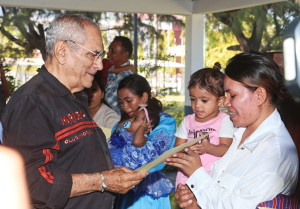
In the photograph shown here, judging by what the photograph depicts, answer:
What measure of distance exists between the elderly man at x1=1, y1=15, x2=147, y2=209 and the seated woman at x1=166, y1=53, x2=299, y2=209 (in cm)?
35

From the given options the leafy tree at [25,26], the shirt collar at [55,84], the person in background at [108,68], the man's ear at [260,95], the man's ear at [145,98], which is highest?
the leafy tree at [25,26]

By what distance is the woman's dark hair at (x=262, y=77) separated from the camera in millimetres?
2164

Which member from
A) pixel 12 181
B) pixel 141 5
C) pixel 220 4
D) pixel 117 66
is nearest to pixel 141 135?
pixel 12 181

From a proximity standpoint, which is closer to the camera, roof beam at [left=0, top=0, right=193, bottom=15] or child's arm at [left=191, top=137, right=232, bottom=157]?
child's arm at [left=191, top=137, right=232, bottom=157]

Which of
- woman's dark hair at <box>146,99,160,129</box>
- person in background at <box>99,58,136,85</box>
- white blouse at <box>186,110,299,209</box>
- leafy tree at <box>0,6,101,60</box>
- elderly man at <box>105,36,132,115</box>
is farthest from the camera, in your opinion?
leafy tree at <box>0,6,101,60</box>

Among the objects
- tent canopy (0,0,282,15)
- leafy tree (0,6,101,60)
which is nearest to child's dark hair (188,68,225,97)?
tent canopy (0,0,282,15)

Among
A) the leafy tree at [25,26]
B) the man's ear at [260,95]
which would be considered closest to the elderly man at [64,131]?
the man's ear at [260,95]

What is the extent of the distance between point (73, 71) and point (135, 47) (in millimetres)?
6876

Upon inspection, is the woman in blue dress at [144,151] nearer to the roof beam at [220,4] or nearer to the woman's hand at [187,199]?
the woman's hand at [187,199]

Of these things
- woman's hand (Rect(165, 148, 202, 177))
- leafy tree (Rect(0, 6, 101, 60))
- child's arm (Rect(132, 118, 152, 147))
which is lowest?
child's arm (Rect(132, 118, 152, 147))

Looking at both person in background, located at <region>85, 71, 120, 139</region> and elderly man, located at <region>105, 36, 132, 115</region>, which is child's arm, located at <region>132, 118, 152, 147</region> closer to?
person in background, located at <region>85, 71, 120, 139</region>

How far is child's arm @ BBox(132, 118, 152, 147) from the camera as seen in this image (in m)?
3.35

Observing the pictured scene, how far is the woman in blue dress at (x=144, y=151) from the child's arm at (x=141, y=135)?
31 mm

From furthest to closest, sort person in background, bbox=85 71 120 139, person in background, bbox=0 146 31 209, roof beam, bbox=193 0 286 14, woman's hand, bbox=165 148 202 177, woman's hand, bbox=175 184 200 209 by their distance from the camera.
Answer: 1. roof beam, bbox=193 0 286 14
2. person in background, bbox=85 71 120 139
3. woman's hand, bbox=175 184 200 209
4. woman's hand, bbox=165 148 202 177
5. person in background, bbox=0 146 31 209
